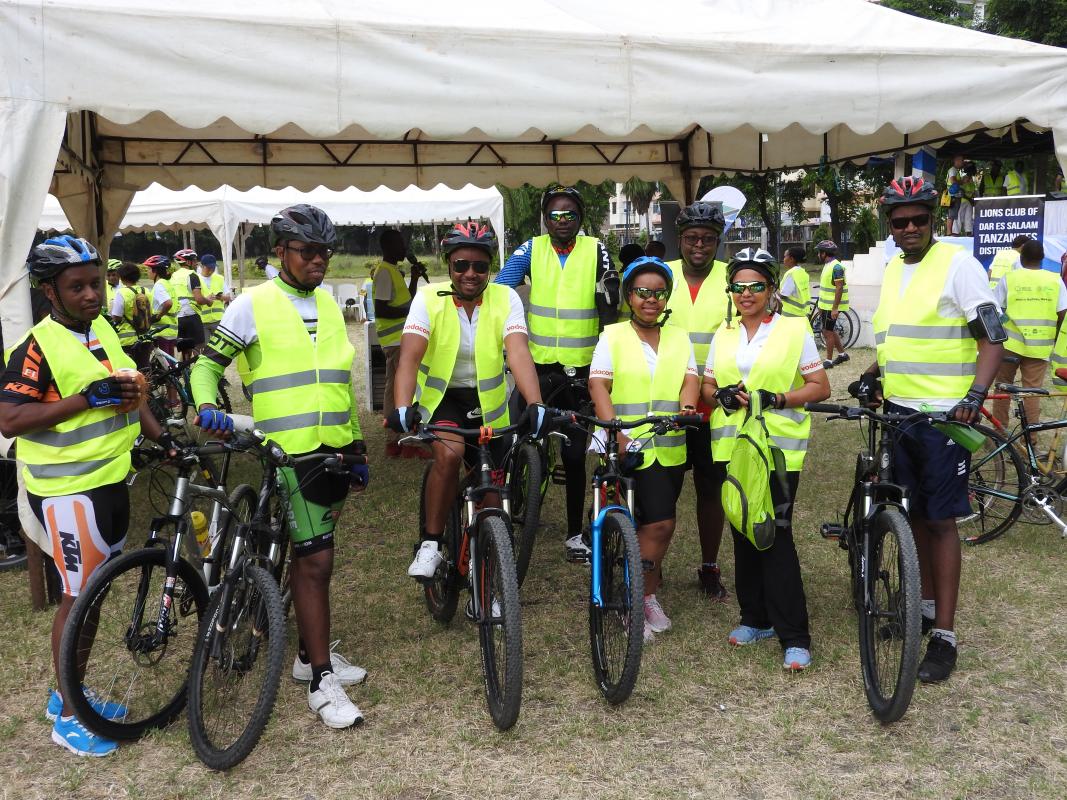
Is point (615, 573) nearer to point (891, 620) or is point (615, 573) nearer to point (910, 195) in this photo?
point (891, 620)

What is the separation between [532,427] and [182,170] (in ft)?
20.5

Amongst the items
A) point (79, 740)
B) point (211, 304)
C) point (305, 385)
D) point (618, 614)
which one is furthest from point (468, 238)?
point (211, 304)

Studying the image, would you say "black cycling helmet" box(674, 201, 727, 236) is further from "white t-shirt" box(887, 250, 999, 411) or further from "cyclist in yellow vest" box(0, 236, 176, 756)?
"cyclist in yellow vest" box(0, 236, 176, 756)

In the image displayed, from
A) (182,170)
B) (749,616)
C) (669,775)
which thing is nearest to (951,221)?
(182,170)

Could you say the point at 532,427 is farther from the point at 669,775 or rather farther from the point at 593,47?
the point at 593,47

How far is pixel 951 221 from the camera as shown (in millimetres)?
19562

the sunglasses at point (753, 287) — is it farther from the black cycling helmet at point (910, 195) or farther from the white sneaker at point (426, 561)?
the white sneaker at point (426, 561)

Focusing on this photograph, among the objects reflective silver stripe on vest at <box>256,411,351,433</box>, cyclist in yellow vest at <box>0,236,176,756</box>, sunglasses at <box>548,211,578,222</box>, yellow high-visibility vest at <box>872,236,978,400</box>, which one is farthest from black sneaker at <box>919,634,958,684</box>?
cyclist in yellow vest at <box>0,236,176,756</box>

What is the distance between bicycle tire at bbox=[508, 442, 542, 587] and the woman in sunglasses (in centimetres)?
94

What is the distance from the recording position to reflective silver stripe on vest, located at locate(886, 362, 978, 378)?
3914 millimetres

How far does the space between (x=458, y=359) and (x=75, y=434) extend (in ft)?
5.51

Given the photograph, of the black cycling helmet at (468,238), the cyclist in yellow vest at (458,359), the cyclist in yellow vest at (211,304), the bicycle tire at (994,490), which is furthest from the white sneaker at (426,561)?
the cyclist in yellow vest at (211,304)

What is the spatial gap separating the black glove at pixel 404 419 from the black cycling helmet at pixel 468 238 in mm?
794

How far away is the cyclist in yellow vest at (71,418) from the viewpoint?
3197mm
